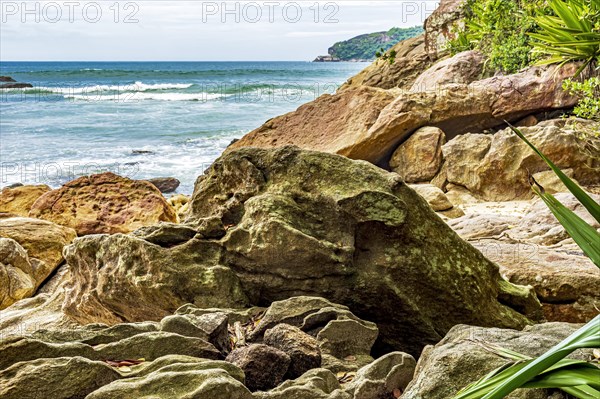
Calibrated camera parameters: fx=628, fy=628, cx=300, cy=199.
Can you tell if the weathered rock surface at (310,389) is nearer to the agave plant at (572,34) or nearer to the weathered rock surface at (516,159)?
the agave plant at (572,34)

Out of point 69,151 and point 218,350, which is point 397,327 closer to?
point 218,350

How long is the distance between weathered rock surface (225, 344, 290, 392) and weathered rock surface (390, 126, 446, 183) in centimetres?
797

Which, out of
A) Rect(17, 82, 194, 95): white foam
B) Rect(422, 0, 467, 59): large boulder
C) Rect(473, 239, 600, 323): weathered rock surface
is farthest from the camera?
Rect(17, 82, 194, 95): white foam

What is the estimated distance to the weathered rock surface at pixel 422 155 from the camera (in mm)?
10430

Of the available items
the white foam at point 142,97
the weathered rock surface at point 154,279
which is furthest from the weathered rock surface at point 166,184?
the white foam at point 142,97

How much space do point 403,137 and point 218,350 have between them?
835 centimetres

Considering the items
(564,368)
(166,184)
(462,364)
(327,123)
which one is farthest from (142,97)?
(564,368)

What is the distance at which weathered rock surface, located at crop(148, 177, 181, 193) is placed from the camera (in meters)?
13.6

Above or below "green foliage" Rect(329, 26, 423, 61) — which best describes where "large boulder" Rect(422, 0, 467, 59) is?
below

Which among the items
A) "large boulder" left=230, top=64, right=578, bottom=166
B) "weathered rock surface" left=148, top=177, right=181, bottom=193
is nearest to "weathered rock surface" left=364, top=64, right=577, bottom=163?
"large boulder" left=230, top=64, right=578, bottom=166

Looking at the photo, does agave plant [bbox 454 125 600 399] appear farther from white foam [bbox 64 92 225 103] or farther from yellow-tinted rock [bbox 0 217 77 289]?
white foam [bbox 64 92 225 103]

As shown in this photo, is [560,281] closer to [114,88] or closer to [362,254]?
[362,254]

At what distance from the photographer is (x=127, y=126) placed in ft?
82.1

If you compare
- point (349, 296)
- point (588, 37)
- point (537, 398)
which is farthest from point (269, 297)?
point (588, 37)
